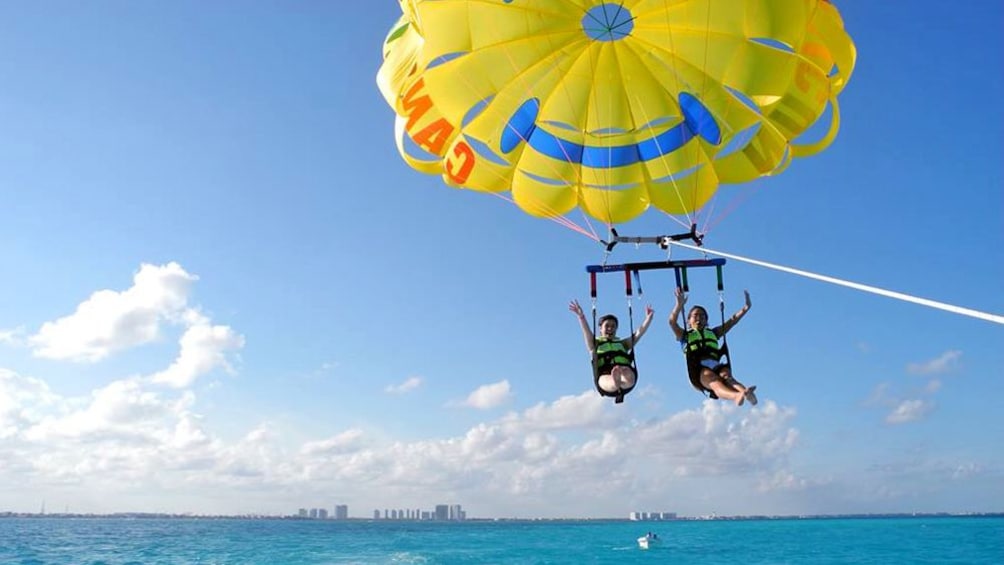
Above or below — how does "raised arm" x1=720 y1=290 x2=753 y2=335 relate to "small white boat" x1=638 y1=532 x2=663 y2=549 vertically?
above

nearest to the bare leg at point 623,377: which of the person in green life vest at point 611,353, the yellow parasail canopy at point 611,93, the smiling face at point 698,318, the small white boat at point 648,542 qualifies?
the person in green life vest at point 611,353

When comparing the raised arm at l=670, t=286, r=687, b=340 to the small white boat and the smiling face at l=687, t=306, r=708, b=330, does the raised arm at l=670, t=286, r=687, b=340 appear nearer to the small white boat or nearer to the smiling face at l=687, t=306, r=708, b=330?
the smiling face at l=687, t=306, r=708, b=330

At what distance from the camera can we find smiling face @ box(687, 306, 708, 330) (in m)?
7.25

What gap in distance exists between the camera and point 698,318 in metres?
7.29

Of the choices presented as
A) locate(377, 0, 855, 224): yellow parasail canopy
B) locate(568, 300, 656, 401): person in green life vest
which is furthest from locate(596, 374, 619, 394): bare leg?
locate(377, 0, 855, 224): yellow parasail canopy

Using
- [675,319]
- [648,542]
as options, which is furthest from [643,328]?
[648,542]

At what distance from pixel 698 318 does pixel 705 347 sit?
1.05ft

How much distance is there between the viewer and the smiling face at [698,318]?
725cm

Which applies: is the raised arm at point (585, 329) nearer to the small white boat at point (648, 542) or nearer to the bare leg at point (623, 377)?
the bare leg at point (623, 377)

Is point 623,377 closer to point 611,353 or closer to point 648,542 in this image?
point 611,353

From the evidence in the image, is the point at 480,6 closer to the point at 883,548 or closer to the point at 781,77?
the point at 781,77

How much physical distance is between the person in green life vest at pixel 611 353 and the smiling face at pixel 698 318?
0.39 m

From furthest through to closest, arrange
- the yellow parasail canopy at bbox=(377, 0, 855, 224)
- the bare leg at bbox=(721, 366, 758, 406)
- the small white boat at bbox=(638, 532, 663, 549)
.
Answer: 1. the small white boat at bbox=(638, 532, 663, 549)
2. the yellow parasail canopy at bbox=(377, 0, 855, 224)
3. the bare leg at bbox=(721, 366, 758, 406)

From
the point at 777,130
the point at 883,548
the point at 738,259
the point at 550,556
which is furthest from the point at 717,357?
the point at 883,548
